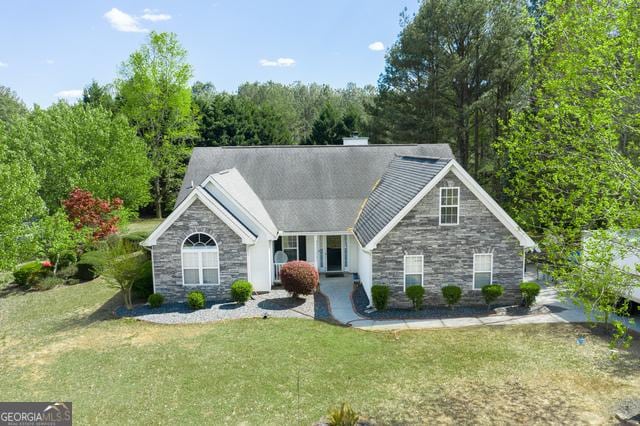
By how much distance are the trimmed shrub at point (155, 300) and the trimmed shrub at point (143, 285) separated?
4.47ft

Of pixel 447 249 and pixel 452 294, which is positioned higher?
pixel 447 249

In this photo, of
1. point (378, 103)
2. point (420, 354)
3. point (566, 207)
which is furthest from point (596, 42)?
point (378, 103)

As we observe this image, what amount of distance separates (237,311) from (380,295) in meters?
5.89

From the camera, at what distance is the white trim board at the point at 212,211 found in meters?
18.5

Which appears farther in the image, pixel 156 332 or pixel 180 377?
pixel 156 332

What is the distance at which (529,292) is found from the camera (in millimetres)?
17688

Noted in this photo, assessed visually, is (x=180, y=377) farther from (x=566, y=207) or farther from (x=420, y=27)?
(x=420, y=27)

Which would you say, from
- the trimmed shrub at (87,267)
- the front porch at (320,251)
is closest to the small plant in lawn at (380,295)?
the front porch at (320,251)

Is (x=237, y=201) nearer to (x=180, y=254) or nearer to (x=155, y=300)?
(x=180, y=254)

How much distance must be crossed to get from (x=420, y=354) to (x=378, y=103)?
3533 cm

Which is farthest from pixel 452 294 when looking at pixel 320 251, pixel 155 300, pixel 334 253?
pixel 155 300

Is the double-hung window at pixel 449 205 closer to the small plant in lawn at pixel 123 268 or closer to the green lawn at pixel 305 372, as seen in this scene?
the green lawn at pixel 305 372

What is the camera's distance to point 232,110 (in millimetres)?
53875

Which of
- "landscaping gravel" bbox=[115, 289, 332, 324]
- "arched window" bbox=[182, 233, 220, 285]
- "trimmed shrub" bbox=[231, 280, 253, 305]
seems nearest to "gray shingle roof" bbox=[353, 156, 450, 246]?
"landscaping gravel" bbox=[115, 289, 332, 324]
